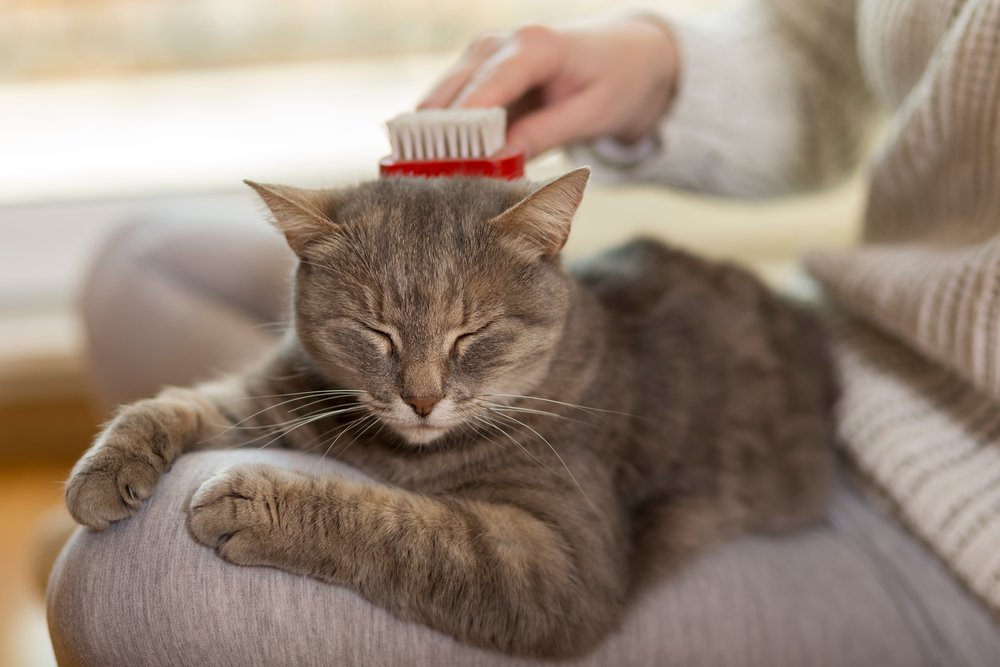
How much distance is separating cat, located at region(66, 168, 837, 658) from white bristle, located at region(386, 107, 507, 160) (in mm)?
41

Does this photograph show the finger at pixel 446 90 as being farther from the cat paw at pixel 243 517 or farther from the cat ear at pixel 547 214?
the cat paw at pixel 243 517

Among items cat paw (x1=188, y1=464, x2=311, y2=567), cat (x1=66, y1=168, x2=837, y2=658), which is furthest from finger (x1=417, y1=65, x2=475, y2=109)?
cat paw (x1=188, y1=464, x2=311, y2=567)

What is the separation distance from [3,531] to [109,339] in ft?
2.48

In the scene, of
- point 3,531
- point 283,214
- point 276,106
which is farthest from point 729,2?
point 3,531

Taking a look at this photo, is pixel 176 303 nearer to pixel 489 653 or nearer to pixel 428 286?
pixel 428 286

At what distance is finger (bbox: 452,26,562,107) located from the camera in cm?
104

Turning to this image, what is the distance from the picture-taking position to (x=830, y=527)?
46.1 inches

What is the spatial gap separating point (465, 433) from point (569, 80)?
497mm

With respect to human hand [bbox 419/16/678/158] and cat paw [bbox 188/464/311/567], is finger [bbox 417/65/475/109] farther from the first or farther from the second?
cat paw [bbox 188/464/311/567]

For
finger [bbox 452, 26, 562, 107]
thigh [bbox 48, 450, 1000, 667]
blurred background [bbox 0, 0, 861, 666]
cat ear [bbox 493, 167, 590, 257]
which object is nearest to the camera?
thigh [bbox 48, 450, 1000, 667]

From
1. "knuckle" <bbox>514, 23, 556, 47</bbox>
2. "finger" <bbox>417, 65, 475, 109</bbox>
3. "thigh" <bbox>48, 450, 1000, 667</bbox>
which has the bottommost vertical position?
"thigh" <bbox>48, 450, 1000, 667</bbox>

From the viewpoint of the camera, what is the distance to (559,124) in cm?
115

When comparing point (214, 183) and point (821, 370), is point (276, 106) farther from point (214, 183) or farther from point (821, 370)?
point (821, 370)

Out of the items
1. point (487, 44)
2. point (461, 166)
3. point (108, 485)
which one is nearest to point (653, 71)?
point (487, 44)
